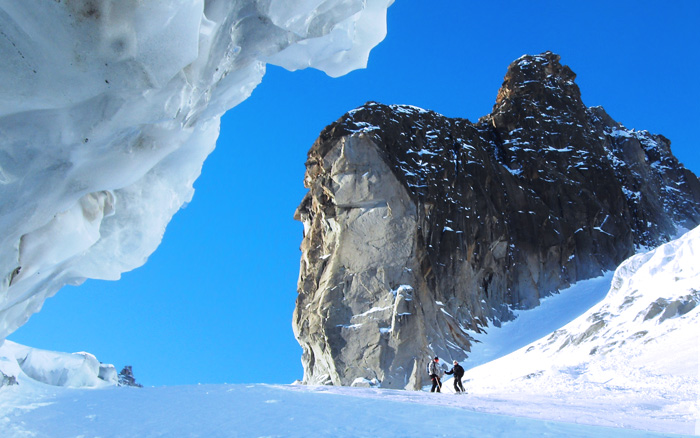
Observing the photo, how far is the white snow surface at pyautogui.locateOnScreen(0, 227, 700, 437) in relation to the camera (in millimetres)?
7383

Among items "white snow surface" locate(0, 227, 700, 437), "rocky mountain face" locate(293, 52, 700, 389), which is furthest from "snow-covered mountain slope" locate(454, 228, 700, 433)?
"rocky mountain face" locate(293, 52, 700, 389)

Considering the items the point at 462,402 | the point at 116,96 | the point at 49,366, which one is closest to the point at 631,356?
the point at 462,402

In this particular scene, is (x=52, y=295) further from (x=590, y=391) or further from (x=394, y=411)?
(x=590, y=391)

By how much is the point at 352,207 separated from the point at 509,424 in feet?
103

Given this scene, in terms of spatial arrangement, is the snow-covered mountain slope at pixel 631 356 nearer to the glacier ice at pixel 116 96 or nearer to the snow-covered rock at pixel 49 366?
the glacier ice at pixel 116 96

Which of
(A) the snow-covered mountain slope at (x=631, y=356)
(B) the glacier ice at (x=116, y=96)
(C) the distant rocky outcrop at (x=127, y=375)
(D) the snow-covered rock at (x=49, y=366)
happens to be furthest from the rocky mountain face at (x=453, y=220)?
(B) the glacier ice at (x=116, y=96)

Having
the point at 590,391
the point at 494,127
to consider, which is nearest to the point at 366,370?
the point at 590,391

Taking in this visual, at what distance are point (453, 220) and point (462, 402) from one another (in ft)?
108

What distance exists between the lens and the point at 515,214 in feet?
163

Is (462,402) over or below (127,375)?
below

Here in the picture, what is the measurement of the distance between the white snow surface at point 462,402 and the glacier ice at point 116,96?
228 cm

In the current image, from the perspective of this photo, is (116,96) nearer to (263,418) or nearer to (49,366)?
(263,418)

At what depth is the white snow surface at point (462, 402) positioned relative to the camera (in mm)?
7383

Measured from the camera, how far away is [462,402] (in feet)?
35.9
